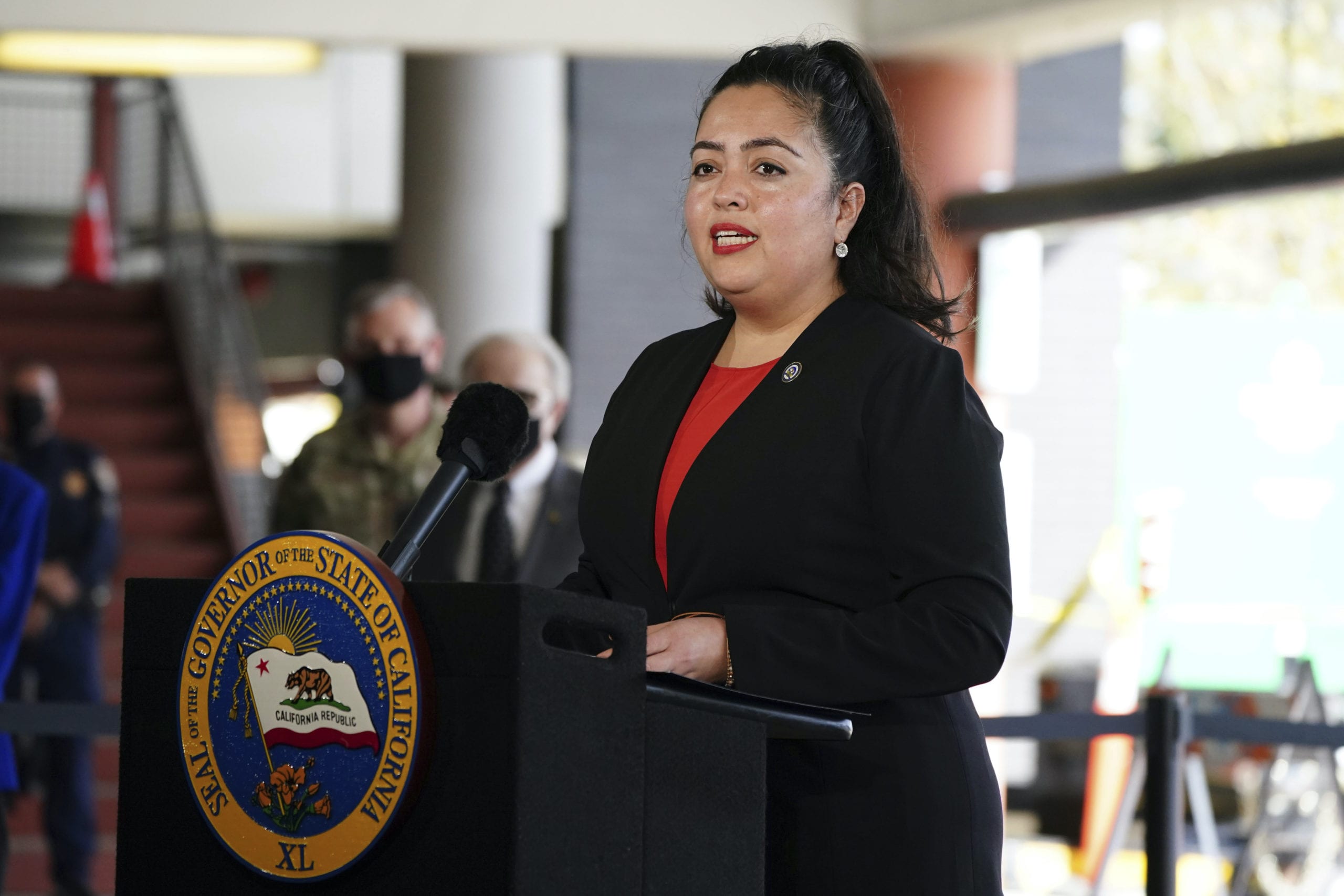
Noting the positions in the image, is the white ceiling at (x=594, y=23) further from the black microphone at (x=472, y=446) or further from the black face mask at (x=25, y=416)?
the black microphone at (x=472, y=446)

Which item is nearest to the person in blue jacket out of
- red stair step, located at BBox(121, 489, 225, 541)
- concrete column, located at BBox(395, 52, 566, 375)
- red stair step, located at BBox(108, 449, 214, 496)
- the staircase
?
the staircase

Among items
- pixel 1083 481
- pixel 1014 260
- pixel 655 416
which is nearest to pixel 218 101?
pixel 1083 481

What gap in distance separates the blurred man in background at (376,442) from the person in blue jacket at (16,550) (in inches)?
33.8

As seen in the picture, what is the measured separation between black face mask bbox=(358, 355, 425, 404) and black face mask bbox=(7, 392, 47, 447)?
3.08 meters

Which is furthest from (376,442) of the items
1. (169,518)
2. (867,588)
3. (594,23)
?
(169,518)

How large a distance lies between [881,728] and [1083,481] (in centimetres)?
726

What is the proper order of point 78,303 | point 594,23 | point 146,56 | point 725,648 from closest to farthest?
point 725,648 < point 594,23 < point 146,56 < point 78,303

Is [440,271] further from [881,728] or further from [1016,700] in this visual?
[881,728]

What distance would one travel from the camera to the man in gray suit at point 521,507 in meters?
3.54

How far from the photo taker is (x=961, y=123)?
5.89 meters

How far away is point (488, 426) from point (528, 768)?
38 cm

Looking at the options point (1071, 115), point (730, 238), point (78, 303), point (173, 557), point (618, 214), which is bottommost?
point (173, 557)

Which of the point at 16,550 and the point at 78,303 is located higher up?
the point at 78,303

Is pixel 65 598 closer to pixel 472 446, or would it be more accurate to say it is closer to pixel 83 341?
pixel 83 341
